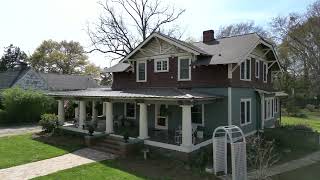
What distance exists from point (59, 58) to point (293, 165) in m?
55.2

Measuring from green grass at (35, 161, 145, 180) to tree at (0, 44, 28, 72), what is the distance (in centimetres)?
6122

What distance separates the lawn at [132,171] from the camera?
12.7 m

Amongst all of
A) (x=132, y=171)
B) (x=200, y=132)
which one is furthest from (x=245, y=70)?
(x=132, y=171)

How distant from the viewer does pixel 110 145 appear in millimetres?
17609

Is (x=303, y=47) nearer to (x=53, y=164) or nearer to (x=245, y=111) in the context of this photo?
(x=245, y=111)

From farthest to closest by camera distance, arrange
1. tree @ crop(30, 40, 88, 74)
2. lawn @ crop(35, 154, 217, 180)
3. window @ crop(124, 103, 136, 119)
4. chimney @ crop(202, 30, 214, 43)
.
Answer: tree @ crop(30, 40, 88, 74), window @ crop(124, 103, 136, 119), chimney @ crop(202, 30, 214, 43), lawn @ crop(35, 154, 217, 180)

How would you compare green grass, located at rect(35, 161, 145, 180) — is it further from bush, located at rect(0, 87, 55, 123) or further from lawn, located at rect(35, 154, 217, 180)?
bush, located at rect(0, 87, 55, 123)

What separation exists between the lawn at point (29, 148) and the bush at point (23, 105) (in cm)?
787

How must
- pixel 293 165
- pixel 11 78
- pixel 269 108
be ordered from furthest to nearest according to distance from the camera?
1. pixel 11 78
2. pixel 269 108
3. pixel 293 165

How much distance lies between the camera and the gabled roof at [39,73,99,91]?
39250 millimetres

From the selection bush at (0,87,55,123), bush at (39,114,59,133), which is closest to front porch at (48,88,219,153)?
bush at (39,114,59,133)

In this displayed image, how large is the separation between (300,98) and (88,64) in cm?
4265

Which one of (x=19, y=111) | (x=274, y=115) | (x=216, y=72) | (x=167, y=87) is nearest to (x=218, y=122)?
(x=216, y=72)

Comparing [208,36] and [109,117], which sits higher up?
[208,36]
